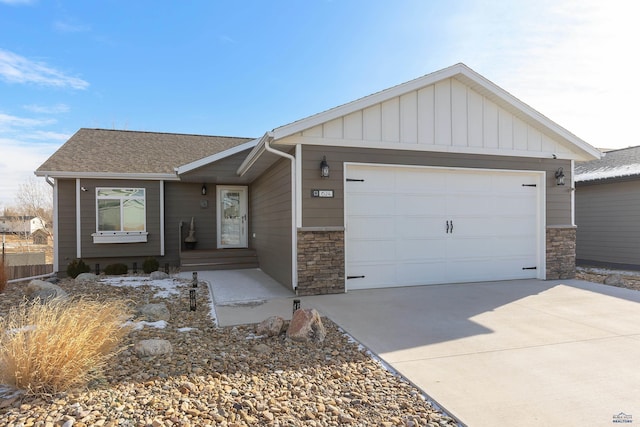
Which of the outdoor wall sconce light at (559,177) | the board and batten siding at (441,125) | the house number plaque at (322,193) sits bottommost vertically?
the house number plaque at (322,193)

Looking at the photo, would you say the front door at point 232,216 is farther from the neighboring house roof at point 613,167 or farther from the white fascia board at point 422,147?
the neighboring house roof at point 613,167

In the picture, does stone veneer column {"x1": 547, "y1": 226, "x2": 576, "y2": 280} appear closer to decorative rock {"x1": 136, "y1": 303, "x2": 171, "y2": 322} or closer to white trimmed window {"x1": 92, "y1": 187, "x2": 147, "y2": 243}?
decorative rock {"x1": 136, "y1": 303, "x2": 171, "y2": 322}

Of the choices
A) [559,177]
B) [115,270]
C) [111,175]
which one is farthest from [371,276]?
[111,175]

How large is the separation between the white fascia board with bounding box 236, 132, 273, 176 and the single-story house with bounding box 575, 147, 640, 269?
29.4 ft

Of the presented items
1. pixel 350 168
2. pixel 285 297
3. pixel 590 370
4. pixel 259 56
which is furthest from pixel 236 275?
pixel 259 56

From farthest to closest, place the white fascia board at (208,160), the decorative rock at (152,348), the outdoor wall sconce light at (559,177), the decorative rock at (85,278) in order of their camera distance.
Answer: the white fascia board at (208,160) < the decorative rock at (85,278) < the outdoor wall sconce light at (559,177) < the decorative rock at (152,348)

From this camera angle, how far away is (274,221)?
304 inches

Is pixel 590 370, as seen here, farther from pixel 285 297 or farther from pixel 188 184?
pixel 188 184

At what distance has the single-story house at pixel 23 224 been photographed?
21500mm

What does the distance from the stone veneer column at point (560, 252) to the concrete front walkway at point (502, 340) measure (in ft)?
2.51

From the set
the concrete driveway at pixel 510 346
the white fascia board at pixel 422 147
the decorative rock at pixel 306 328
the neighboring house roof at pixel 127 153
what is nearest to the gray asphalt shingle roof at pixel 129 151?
the neighboring house roof at pixel 127 153

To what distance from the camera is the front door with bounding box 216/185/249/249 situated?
1070 centimetres

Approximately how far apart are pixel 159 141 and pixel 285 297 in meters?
8.41

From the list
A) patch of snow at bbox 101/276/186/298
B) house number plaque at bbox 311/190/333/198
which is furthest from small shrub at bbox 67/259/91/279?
house number plaque at bbox 311/190/333/198
